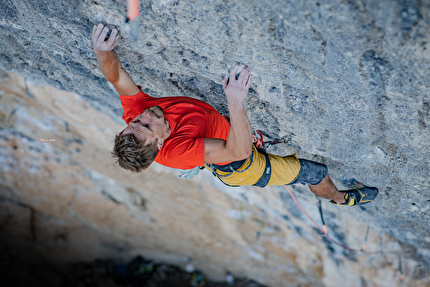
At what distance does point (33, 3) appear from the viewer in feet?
6.63

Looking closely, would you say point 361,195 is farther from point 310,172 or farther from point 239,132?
point 239,132

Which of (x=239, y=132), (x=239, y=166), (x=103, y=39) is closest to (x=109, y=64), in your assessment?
(x=103, y=39)

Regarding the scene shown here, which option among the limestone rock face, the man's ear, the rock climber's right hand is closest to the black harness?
the limestone rock face

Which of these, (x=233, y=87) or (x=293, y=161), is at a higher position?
(x=233, y=87)

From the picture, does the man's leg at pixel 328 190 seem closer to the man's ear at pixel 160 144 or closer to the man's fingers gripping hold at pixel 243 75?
the man's fingers gripping hold at pixel 243 75

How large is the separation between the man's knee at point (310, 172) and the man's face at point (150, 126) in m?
1.27

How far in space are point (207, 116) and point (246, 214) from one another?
307cm

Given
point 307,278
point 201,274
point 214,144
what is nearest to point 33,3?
point 214,144

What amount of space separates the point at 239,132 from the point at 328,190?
1.49 metres

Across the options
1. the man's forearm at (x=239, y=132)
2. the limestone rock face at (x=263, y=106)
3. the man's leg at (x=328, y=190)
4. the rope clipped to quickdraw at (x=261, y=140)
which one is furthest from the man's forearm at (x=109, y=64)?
the man's leg at (x=328, y=190)

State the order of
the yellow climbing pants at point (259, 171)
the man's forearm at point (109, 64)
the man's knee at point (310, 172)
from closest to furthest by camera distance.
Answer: the man's forearm at point (109, 64)
the yellow climbing pants at point (259, 171)
the man's knee at point (310, 172)

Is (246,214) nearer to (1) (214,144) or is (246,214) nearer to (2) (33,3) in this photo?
(1) (214,144)

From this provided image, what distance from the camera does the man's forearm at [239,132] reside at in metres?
1.66

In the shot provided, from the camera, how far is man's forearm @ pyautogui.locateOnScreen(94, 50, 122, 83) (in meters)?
2.05
